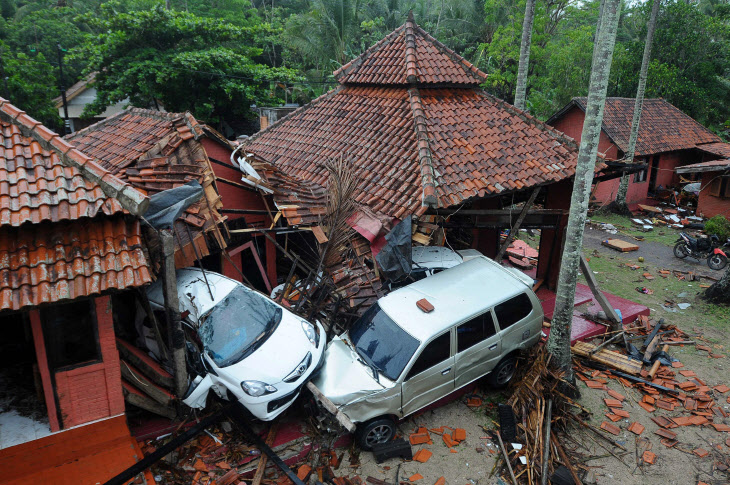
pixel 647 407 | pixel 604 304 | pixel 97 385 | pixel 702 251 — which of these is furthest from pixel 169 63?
pixel 702 251

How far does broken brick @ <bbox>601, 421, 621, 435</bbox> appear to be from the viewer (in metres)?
7.35

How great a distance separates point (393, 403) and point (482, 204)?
6.01 metres

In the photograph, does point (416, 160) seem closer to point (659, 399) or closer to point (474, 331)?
point (474, 331)

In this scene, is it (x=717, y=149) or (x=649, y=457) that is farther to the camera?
(x=717, y=149)

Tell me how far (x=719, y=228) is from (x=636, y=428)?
13227 mm

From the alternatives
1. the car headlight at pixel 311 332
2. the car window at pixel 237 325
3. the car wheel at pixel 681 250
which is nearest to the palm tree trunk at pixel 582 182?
the car headlight at pixel 311 332

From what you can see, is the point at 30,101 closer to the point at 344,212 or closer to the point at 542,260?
the point at 344,212

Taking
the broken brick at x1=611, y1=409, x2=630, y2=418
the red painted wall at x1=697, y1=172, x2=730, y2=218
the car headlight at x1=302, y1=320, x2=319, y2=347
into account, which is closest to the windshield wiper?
the car headlight at x1=302, y1=320, x2=319, y2=347

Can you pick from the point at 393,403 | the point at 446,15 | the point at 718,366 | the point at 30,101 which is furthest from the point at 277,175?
the point at 446,15

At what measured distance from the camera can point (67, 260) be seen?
5586mm

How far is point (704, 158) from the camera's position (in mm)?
23625

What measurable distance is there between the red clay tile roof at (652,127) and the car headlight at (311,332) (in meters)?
19.5

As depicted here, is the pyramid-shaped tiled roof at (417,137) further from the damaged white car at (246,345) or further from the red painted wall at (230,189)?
the damaged white car at (246,345)

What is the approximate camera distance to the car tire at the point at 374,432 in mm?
6613
